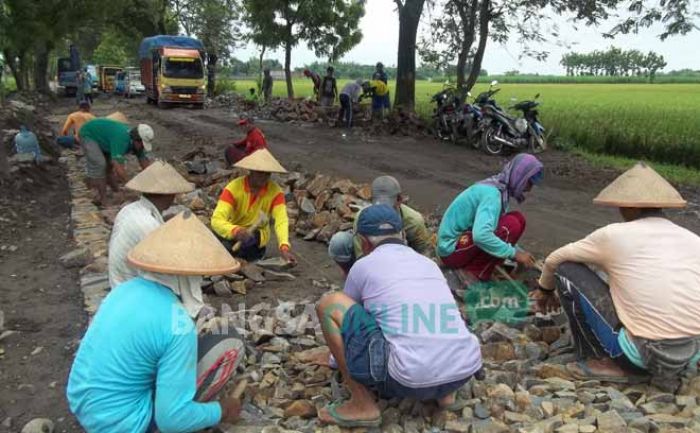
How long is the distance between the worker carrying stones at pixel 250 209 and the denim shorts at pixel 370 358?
201 cm

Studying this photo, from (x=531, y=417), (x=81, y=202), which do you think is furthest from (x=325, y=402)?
(x=81, y=202)

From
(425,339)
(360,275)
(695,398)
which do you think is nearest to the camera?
(425,339)

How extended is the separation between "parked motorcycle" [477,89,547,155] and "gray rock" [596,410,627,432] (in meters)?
9.51

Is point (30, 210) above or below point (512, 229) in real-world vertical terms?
below

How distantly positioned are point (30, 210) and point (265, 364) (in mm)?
5335

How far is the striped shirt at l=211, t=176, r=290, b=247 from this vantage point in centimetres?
470

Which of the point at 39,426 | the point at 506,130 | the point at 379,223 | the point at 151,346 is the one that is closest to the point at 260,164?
the point at 379,223

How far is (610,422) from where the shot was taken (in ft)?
8.91

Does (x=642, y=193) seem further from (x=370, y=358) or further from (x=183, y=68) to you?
(x=183, y=68)

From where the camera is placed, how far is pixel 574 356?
347 centimetres

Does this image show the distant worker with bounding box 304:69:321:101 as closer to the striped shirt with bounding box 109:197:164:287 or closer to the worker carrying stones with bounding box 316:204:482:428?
the striped shirt with bounding box 109:197:164:287

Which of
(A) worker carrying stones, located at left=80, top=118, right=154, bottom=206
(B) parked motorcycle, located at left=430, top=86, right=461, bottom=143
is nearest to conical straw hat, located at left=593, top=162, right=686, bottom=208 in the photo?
(A) worker carrying stones, located at left=80, top=118, right=154, bottom=206

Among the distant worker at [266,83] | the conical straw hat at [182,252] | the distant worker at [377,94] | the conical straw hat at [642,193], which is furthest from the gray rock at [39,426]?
the distant worker at [266,83]

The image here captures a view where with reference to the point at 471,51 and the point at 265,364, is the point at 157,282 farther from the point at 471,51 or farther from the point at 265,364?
the point at 471,51
